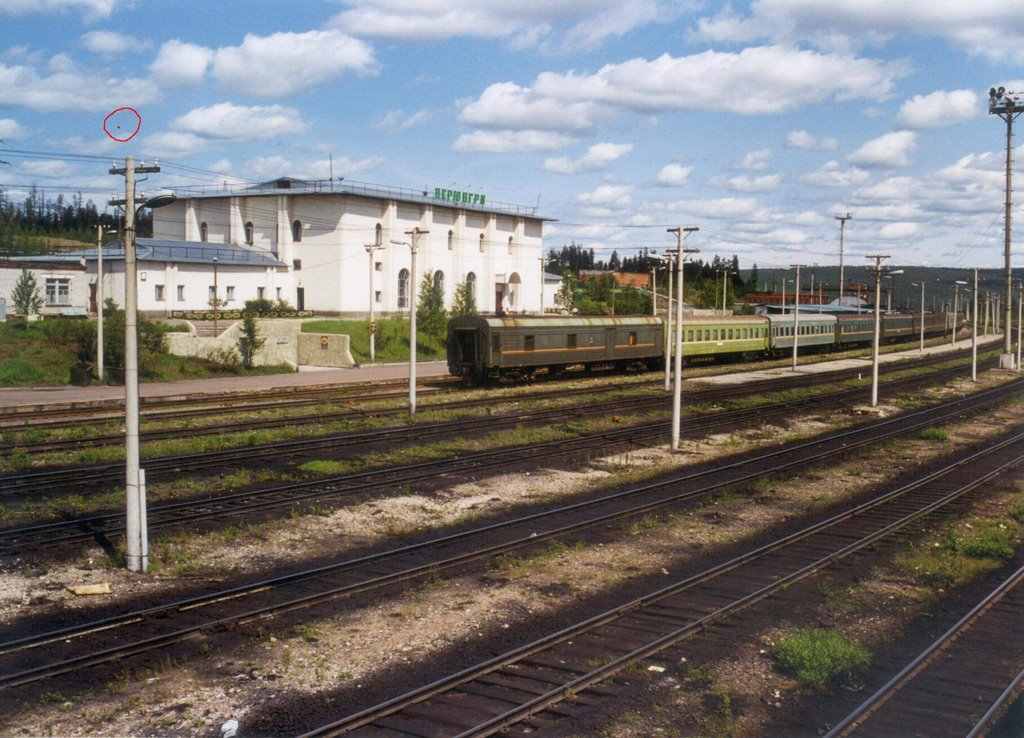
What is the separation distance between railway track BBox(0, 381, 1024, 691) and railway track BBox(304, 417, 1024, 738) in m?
0.39

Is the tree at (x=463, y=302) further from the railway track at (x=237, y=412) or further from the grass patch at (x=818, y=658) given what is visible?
the grass patch at (x=818, y=658)

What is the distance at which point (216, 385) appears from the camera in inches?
1447

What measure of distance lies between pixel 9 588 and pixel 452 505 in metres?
7.86

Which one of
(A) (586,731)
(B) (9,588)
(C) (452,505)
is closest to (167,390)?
(C) (452,505)

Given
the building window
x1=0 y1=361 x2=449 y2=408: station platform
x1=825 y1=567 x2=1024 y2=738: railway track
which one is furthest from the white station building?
x1=825 y1=567 x2=1024 y2=738: railway track

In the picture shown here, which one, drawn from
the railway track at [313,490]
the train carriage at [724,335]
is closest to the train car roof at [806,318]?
the train carriage at [724,335]

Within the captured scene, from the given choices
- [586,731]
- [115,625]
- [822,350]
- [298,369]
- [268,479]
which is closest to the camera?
[586,731]

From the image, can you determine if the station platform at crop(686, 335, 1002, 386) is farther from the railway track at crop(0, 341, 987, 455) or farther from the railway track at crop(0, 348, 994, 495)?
the railway track at crop(0, 341, 987, 455)

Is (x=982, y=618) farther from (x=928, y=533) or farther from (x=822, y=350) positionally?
(x=822, y=350)

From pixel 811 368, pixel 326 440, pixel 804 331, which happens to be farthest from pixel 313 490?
pixel 804 331

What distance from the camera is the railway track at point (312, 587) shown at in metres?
9.63

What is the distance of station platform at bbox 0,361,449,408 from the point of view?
3133 cm

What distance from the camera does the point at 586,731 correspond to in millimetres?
7953

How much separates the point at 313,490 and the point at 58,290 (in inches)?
1884
